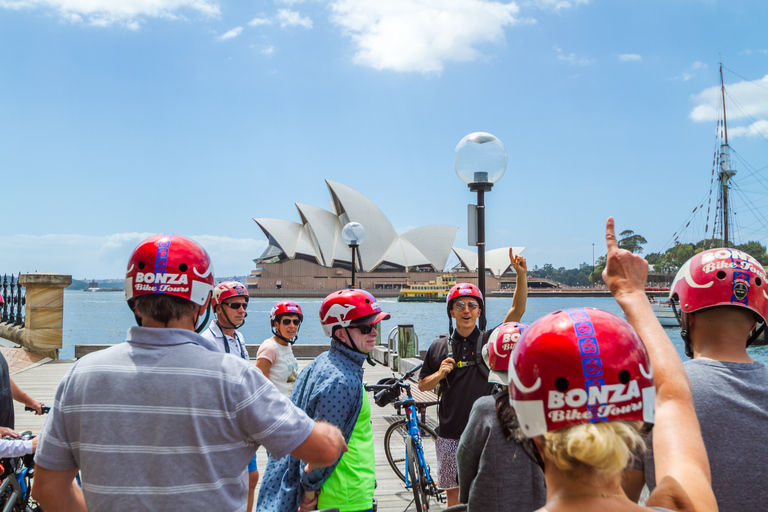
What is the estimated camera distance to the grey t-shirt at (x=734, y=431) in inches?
44.3

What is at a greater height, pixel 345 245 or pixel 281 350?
pixel 345 245

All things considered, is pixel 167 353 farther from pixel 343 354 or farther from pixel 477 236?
pixel 477 236

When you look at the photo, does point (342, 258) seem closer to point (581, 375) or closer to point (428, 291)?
point (428, 291)

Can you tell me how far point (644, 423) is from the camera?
0.85 metres

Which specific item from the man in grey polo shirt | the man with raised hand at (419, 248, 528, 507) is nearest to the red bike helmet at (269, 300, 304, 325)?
the man with raised hand at (419, 248, 528, 507)

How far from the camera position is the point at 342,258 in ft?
211

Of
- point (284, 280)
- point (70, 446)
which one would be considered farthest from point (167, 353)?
point (284, 280)

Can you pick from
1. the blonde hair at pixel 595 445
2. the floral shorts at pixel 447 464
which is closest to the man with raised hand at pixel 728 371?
the blonde hair at pixel 595 445

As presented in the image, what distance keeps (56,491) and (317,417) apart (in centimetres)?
84

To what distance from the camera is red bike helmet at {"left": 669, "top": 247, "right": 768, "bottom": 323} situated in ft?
3.96

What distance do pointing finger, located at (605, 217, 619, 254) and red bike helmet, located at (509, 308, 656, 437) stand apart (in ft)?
1.34

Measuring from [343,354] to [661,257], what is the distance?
88.2 m

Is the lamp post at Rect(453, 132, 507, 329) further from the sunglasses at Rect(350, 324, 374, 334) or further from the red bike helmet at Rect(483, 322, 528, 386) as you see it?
the red bike helmet at Rect(483, 322, 528, 386)

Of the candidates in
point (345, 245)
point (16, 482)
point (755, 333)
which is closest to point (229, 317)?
point (16, 482)
